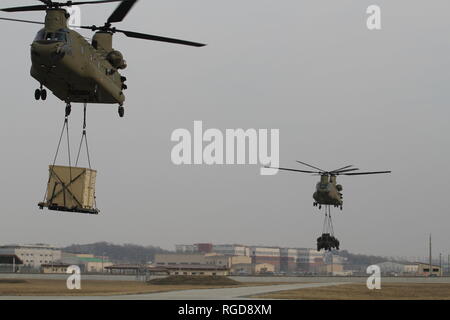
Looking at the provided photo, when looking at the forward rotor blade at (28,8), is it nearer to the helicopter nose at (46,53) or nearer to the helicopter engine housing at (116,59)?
the helicopter nose at (46,53)

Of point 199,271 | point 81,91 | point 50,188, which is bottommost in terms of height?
point 199,271

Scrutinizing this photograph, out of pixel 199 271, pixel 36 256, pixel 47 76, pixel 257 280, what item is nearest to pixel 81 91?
pixel 47 76

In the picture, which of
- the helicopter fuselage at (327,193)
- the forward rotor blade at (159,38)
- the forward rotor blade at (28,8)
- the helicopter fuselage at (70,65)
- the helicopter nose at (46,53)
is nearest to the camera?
the helicopter nose at (46,53)

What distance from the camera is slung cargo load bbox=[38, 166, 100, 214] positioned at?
30031mm

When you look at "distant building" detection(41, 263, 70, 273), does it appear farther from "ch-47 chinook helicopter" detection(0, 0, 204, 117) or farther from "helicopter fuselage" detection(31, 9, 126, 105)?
"helicopter fuselage" detection(31, 9, 126, 105)

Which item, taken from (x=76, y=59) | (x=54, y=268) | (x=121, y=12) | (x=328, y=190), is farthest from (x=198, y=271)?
(x=76, y=59)

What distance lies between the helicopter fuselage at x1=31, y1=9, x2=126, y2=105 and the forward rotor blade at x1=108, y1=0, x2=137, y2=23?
1160mm

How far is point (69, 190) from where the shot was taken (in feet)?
98.8

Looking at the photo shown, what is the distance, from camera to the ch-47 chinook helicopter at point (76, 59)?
86.0 feet

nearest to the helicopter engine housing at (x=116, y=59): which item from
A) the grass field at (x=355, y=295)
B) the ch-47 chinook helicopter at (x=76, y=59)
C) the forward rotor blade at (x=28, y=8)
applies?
the ch-47 chinook helicopter at (x=76, y=59)
